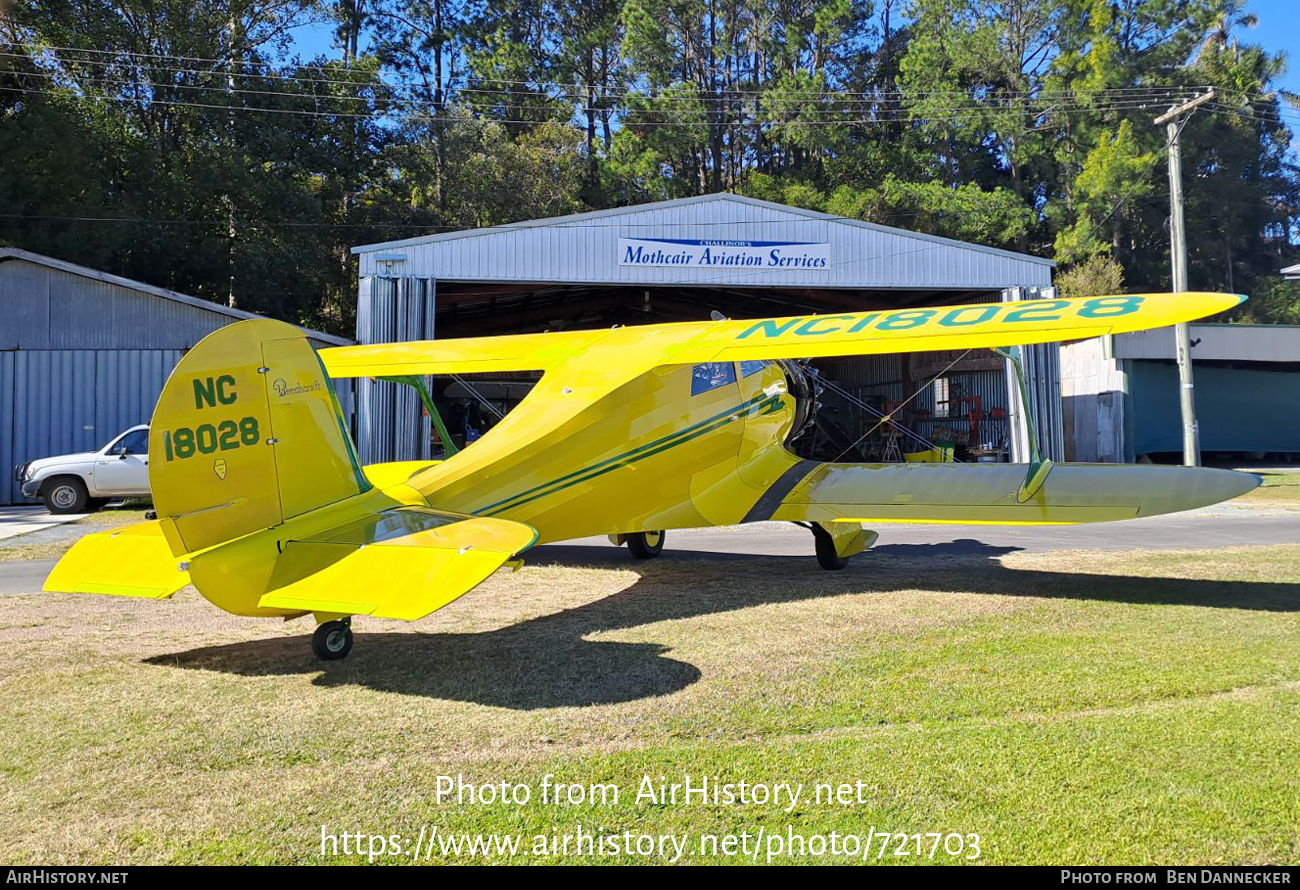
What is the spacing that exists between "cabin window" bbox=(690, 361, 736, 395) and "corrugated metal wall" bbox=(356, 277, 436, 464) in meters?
12.0

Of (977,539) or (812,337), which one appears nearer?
(812,337)

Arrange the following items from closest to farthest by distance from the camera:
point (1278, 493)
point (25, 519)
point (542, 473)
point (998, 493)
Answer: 1. point (542, 473)
2. point (998, 493)
3. point (25, 519)
4. point (1278, 493)

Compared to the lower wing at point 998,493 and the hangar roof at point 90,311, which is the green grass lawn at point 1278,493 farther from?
the hangar roof at point 90,311

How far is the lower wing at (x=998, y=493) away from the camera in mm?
8258

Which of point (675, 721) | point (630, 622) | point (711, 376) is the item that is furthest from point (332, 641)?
point (711, 376)

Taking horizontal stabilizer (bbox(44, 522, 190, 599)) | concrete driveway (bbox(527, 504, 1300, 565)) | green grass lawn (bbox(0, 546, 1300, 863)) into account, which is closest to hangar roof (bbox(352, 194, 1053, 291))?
concrete driveway (bbox(527, 504, 1300, 565))

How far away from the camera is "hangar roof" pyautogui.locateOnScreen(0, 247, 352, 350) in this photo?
20.9m

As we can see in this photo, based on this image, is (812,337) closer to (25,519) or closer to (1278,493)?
(25,519)

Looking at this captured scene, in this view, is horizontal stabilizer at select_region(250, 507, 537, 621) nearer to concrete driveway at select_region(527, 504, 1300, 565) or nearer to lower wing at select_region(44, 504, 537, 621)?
lower wing at select_region(44, 504, 537, 621)

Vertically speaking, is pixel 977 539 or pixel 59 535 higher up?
pixel 59 535

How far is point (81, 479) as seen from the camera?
57.5ft

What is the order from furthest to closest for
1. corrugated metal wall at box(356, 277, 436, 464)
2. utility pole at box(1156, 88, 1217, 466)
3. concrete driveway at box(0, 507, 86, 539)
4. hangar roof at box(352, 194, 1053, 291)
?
utility pole at box(1156, 88, 1217, 466)
hangar roof at box(352, 194, 1053, 291)
corrugated metal wall at box(356, 277, 436, 464)
concrete driveway at box(0, 507, 86, 539)


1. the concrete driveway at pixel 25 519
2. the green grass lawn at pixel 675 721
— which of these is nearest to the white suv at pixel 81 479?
the concrete driveway at pixel 25 519

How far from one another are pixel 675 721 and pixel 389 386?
54.1 ft
